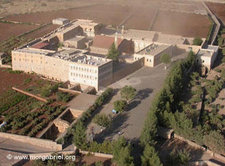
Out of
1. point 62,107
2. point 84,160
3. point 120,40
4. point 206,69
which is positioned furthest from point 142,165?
point 120,40

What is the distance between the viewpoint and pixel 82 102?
28.7 meters

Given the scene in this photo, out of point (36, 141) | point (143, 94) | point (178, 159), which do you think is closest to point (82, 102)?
point (143, 94)

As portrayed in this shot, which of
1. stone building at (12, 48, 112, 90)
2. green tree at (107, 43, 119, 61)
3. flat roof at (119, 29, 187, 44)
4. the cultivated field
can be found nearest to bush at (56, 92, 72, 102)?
stone building at (12, 48, 112, 90)

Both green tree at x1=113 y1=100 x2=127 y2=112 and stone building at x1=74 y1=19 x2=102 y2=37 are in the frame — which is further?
stone building at x1=74 y1=19 x2=102 y2=37

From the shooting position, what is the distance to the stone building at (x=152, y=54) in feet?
117

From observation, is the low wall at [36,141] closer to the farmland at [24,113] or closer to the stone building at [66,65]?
the farmland at [24,113]

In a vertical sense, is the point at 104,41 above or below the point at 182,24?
above

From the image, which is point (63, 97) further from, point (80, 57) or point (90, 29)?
point (90, 29)

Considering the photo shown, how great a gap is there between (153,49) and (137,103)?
1079 centimetres

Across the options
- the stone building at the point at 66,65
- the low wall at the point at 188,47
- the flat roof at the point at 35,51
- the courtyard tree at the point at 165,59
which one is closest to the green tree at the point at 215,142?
the stone building at the point at 66,65

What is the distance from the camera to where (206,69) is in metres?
36.7

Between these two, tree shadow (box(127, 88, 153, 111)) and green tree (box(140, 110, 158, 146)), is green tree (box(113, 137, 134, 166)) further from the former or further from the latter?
tree shadow (box(127, 88, 153, 111))

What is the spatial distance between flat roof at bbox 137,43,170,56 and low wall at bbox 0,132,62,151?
15.8 meters

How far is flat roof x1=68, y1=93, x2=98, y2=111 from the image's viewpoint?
2785cm
